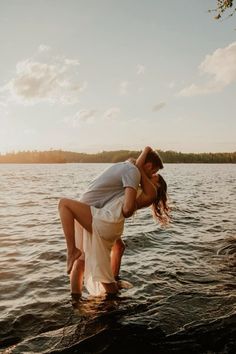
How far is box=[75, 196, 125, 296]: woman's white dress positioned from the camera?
5684mm

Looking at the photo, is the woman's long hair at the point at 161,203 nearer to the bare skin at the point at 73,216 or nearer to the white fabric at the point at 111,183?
the white fabric at the point at 111,183

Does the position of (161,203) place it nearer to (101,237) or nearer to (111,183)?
(111,183)

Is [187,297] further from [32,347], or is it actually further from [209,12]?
[209,12]

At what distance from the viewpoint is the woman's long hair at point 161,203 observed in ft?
21.7

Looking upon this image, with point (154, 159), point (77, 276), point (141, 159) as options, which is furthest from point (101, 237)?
point (154, 159)

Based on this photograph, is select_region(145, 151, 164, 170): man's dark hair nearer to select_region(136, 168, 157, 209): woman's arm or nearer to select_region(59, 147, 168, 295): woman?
select_region(59, 147, 168, 295): woman

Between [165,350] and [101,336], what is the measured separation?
0.92 m

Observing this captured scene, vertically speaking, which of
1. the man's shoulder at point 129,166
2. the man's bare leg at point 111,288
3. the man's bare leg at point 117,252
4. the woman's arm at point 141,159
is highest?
the woman's arm at point 141,159

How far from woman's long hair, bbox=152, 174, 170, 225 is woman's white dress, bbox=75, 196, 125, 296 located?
43.6 inches

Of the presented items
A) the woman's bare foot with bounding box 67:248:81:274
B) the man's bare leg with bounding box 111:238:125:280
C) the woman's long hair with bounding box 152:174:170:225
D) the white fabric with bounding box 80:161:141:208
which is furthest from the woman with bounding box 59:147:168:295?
the man's bare leg with bounding box 111:238:125:280

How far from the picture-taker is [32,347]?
186 inches

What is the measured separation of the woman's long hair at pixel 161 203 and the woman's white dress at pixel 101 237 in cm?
111

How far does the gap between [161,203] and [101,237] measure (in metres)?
1.56

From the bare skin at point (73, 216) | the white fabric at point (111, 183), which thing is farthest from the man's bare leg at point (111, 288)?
the white fabric at point (111, 183)
